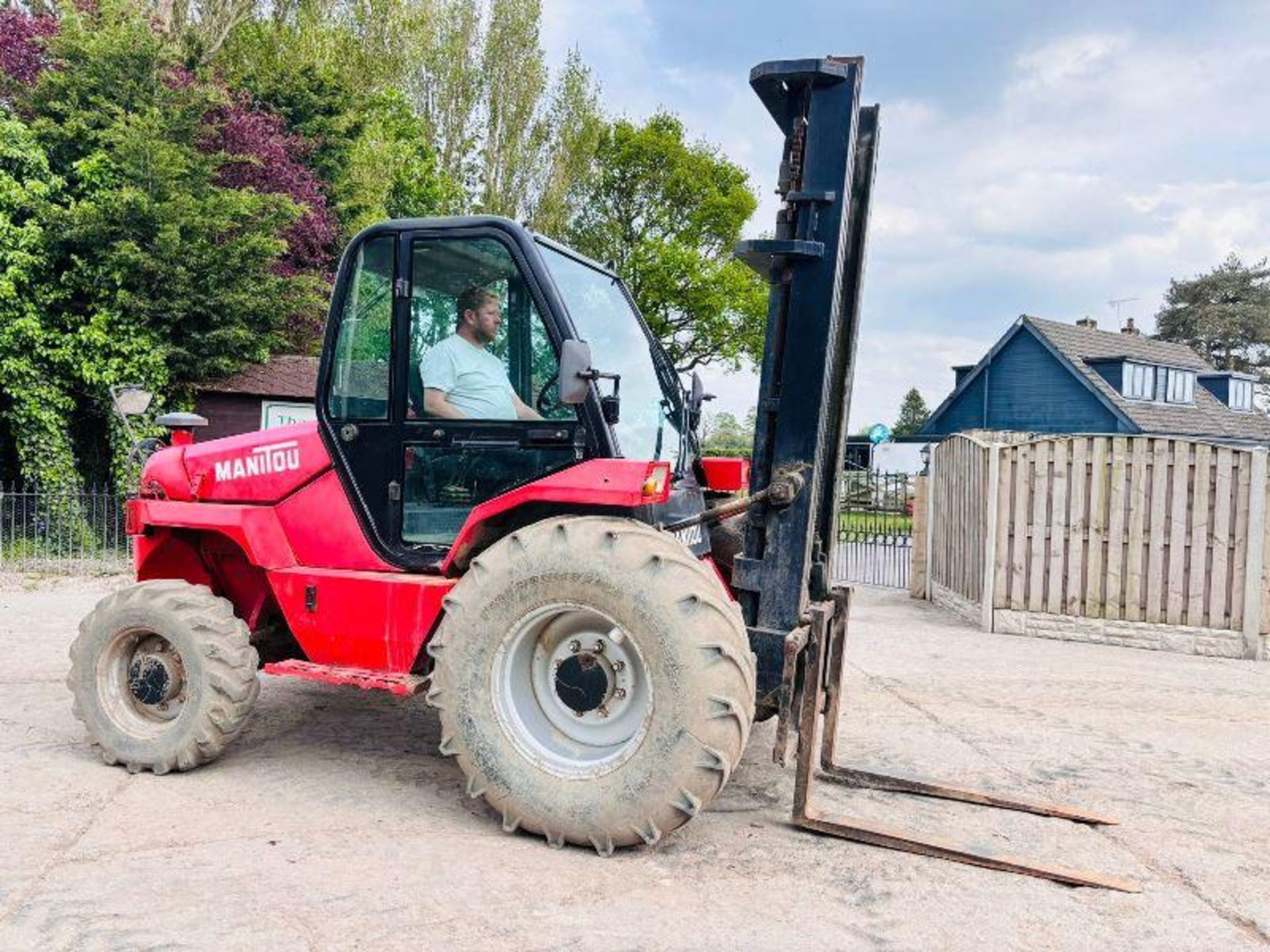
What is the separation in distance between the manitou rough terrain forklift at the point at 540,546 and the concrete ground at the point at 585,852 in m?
0.20

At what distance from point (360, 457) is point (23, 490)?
11990 millimetres

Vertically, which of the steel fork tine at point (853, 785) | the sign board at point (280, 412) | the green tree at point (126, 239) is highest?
the green tree at point (126, 239)

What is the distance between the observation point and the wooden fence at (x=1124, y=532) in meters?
8.49

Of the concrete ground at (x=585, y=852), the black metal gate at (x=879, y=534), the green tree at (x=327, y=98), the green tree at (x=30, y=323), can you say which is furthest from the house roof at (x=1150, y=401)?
the green tree at (x=30, y=323)

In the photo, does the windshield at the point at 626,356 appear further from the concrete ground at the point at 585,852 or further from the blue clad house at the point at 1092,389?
the blue clad house at the point at 1092,389

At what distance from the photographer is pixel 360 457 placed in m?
4.47

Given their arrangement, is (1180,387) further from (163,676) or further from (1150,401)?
(163,676)

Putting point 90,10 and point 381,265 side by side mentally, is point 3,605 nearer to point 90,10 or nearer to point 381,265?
point 381,265

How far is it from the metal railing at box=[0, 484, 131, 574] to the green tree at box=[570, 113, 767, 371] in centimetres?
2210

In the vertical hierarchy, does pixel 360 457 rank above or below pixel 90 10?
below

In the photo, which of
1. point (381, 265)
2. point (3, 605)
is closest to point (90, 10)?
point (3, 605)

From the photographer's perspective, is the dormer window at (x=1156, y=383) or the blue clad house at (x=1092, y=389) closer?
the blue clad house at (x=1092, y=389)

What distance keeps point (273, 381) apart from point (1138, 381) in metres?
Result: 29.2

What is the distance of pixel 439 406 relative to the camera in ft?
14.3
